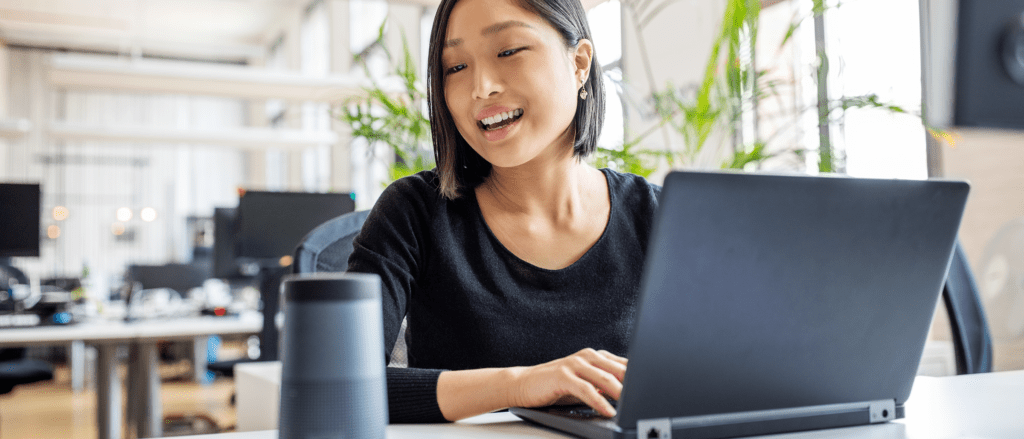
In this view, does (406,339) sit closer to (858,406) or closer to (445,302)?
(445,302)

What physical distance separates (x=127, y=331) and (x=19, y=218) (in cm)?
81

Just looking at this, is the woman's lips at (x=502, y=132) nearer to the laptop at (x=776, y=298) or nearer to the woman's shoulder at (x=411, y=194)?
the woman's shoulder at (x=411, y=194)

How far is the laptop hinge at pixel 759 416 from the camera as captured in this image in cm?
64

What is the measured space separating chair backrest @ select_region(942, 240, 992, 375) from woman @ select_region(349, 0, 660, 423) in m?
0.62

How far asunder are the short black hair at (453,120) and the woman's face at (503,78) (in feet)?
0.06

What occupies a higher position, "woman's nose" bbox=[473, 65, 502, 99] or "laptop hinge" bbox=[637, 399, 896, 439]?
"woman's nose" bbox=[473, 65, 502, 99]

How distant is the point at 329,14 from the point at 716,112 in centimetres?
689

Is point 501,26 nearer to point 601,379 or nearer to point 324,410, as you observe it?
point 601,379

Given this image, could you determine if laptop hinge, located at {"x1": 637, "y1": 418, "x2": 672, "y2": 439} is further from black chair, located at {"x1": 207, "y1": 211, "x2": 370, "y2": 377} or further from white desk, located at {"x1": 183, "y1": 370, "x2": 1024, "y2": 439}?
black chair, located at {"x1": 207, "y1": 211, "x2": 370, "y2": 377}

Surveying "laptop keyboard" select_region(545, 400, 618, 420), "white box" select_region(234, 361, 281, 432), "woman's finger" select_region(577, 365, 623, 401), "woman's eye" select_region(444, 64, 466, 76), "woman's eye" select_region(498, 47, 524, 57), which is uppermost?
"woman's eye" select_region(498, 47, 524, 57)

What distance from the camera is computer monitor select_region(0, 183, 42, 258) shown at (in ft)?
10.7

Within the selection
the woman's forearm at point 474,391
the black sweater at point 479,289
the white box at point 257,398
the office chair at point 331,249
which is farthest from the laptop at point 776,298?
the white box at point 257,398

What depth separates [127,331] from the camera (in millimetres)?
2980

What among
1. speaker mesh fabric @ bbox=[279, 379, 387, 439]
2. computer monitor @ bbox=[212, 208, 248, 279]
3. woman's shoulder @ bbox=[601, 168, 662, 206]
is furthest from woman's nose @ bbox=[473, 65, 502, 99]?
computer monitor @ bbox=[212, 208, 248, 279]
